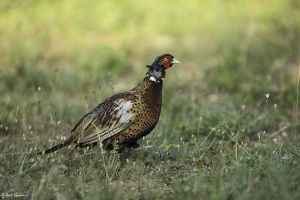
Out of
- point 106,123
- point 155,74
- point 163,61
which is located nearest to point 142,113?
point 106,123

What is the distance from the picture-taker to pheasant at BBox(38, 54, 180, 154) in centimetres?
383

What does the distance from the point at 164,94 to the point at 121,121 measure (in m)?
2.03

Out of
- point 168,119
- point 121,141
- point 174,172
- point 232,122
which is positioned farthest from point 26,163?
point 232,122

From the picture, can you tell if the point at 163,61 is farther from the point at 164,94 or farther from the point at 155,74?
the point at 164,94

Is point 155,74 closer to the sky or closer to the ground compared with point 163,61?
closer to the ground

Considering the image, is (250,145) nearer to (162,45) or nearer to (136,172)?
(136,172)

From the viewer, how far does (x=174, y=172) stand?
3715 mm

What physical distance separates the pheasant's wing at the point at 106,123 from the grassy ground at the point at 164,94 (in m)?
0.16

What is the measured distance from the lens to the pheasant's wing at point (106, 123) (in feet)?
12.6

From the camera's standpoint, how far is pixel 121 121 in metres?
3.82

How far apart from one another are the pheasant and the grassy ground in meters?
0.17

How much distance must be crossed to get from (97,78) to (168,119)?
2134mm

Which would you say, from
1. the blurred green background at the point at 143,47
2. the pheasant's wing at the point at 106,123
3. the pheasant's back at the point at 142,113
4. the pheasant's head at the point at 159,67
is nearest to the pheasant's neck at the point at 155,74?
the pheasant's head at the point at 159,67

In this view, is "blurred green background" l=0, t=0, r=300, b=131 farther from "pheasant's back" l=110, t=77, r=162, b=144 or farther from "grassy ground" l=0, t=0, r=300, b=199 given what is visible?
"pheasant's back" l=110, t=77, r=162, b=144
